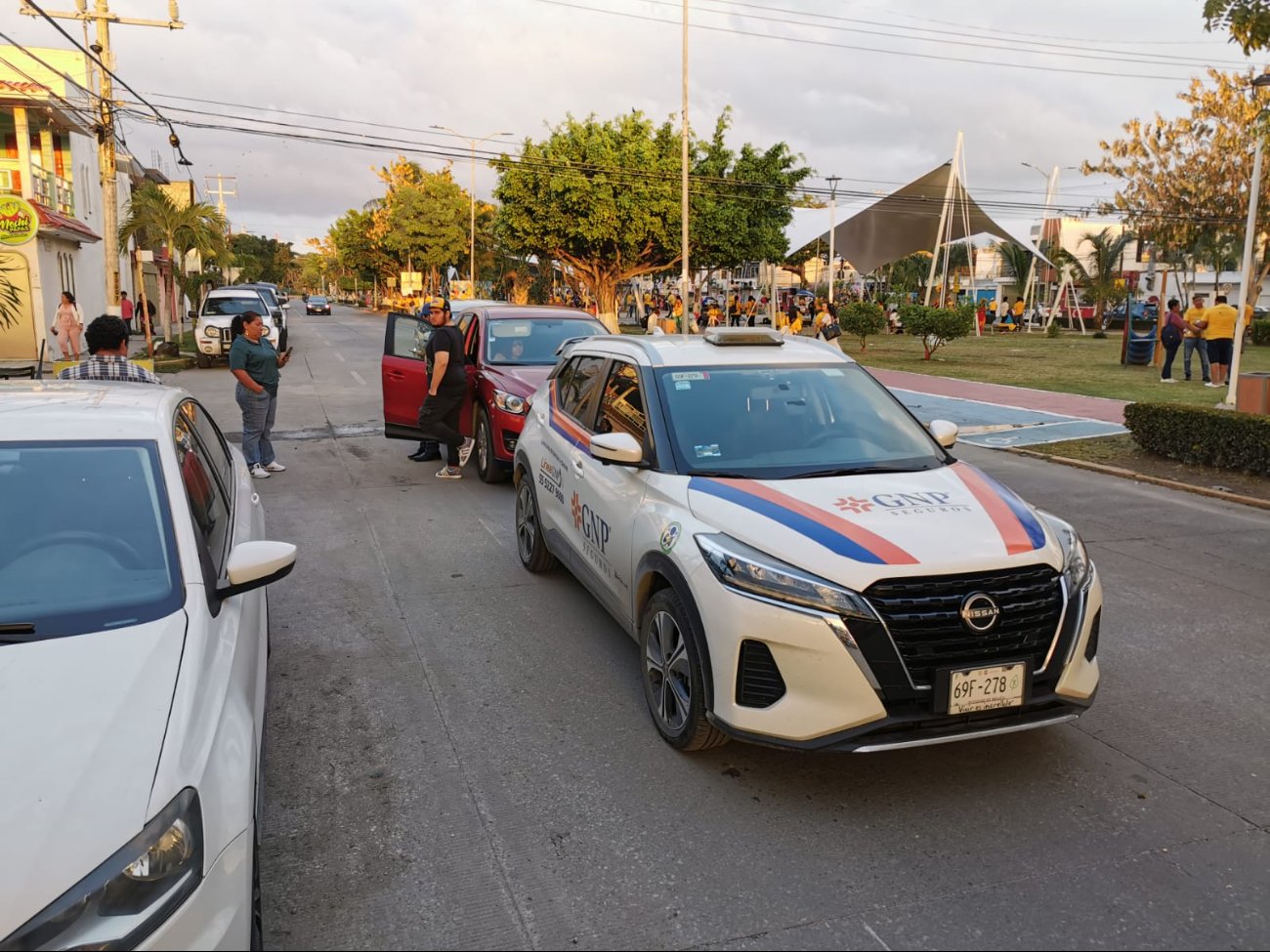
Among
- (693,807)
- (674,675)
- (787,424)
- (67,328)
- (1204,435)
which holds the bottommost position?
(693,807)

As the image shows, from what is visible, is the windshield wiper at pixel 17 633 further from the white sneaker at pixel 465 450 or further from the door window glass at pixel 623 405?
the white sneaker at pixel 465 450

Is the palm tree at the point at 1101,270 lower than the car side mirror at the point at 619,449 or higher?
higher

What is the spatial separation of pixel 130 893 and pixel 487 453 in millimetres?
7894

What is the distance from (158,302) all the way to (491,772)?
52.9 meters

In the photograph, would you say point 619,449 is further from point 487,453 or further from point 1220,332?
point 1220,332

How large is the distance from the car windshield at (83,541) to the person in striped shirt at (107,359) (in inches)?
102

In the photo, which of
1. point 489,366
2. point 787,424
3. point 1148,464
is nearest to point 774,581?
point 787,424

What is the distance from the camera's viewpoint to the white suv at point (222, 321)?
79.4 feet

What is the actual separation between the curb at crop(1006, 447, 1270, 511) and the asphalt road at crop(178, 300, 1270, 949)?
12.0 ft

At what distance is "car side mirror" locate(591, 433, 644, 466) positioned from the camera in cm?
441

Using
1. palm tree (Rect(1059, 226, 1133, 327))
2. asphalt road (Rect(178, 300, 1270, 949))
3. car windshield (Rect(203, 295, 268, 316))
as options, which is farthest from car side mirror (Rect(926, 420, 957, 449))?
palm tree (Rect(1059, 226, 1133, 327))

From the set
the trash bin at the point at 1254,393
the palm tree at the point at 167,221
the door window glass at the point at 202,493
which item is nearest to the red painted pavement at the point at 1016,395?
the trash bin at the point at 1254,393

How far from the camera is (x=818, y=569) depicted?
Result: 3.44 m

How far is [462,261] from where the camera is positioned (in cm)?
6819
